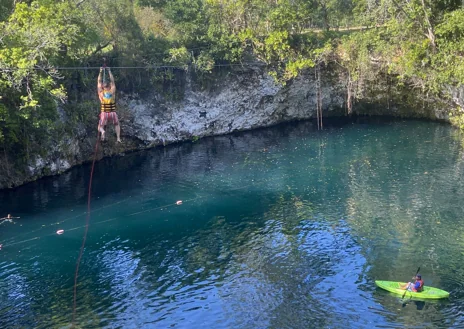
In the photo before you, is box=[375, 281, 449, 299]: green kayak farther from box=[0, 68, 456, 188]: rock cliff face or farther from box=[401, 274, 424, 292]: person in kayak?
box=[0, 68, 456, 188]: rock cliff face

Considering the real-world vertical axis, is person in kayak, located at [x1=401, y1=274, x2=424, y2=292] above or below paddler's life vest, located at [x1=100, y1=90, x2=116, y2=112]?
below

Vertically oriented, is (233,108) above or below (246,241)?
above

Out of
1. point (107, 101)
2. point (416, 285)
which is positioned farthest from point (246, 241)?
point (107, 101)

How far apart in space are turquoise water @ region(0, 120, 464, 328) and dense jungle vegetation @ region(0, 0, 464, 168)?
19.0 ft

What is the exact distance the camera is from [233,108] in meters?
49.8

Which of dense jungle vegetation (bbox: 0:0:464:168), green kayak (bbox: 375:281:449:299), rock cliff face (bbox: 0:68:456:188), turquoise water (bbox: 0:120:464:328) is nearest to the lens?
turquoise water (bbox: 0:120:464:328)

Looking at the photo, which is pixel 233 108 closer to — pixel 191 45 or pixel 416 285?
pixel 191 45

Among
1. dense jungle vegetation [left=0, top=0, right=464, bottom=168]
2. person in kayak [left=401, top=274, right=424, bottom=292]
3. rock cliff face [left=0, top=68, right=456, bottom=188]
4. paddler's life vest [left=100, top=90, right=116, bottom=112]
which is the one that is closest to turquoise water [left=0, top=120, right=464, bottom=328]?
person in kayak [left=401, top=274, right=424, bottom=292]

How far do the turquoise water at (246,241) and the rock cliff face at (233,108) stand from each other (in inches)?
140

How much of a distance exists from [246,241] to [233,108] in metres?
25.5

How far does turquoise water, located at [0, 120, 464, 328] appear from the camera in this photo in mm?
20297

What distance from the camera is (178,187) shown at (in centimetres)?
3497

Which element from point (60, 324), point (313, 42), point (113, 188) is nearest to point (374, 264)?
point (60, 324)

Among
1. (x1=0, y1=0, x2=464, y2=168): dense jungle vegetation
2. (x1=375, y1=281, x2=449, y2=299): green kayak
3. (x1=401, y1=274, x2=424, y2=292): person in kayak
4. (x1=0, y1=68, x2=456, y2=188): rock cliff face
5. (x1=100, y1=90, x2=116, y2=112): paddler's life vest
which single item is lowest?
(x1=375, y1=281, x2=449, y2=299): green kayak
